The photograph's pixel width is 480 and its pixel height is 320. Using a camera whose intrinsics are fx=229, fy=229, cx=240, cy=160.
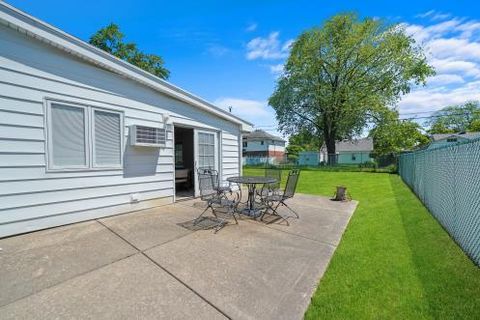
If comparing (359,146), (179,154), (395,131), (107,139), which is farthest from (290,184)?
(359,146)

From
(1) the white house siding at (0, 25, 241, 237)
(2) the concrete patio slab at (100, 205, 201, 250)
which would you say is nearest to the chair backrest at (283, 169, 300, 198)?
(2) the concrete patio slab at (100, 205, 201, 250)

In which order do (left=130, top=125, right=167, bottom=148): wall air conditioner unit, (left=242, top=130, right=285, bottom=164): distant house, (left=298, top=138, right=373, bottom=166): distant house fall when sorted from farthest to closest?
(left=242, top=130, right=285, bottom=164): distant house
(left=298, top=138, right=373, bottom=166): distant house
(left=130, top=125, right=167, bottom=148): wall air conditioner unit

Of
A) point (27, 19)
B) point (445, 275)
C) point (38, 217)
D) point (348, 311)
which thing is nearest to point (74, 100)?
point (27, 19)

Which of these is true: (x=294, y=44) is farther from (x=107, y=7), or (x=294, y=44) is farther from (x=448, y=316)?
(x=448, y=316)

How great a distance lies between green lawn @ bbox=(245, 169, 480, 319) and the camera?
6.68 feet

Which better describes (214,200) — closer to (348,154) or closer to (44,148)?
(44,148)

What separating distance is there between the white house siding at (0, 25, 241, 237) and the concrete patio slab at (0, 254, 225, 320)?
2235 millimetres

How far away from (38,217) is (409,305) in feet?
17.2

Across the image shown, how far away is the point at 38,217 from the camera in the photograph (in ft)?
12.5

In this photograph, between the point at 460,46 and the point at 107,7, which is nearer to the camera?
the point at 107,7

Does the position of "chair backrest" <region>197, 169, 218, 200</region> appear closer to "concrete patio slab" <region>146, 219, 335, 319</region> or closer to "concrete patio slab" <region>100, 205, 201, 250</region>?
"concrete patio slab" <region>100, 205, 201, 250</region>

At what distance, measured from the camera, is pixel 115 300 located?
6.78ft

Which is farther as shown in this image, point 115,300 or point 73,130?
point 73,130

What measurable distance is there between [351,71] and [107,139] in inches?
940
